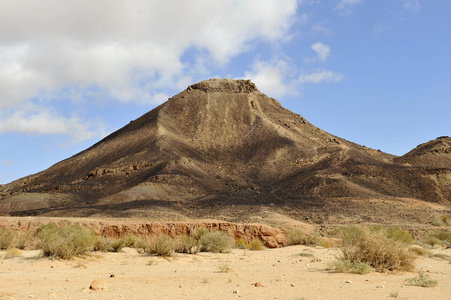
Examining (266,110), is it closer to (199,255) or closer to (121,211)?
(121,211)

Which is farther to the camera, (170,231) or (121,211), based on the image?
(121,211)

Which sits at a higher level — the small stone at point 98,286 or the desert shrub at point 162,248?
the desert shrub at point 162,248

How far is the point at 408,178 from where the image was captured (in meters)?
57.2

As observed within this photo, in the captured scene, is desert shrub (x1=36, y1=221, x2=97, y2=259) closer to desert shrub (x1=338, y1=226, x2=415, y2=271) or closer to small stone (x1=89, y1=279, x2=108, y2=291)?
small stone (x1=89, y1=279, x2=108, y2=291)

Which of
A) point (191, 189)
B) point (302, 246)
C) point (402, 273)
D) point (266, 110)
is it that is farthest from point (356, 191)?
point (266, 110)

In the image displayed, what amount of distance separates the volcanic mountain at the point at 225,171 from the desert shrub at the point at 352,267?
24799 mm

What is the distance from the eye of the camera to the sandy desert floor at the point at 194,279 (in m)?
9.31

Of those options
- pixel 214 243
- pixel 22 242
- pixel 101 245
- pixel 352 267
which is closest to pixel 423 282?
pixel 352 267

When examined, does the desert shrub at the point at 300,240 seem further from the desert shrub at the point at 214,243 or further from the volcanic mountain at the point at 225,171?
the volcanic mountain at the point at 225,171

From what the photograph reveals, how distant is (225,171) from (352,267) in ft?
183

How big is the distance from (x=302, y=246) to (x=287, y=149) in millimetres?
53807

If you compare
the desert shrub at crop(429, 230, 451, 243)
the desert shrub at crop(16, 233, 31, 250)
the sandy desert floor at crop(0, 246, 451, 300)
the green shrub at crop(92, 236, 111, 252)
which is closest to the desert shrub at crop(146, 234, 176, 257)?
the sandy desert floor at crop(0, 246, 451, 300)

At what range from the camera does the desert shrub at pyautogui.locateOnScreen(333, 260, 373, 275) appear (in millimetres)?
12094

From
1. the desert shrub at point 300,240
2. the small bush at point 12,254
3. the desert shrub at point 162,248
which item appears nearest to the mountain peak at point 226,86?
the desert shrub at point 300,240
